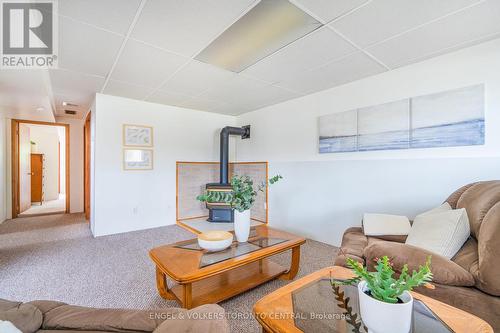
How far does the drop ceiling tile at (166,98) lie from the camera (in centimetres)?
358

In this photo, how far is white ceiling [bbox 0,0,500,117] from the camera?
163cm

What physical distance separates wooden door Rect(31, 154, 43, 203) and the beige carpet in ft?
10.5

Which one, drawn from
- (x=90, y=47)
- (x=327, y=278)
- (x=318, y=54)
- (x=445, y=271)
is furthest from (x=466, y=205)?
(x=90, y=47)

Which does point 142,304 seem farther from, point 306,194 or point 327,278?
point 306,194

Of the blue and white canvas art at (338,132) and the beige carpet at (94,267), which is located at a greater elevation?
the blue and white canvas art at (338,132)

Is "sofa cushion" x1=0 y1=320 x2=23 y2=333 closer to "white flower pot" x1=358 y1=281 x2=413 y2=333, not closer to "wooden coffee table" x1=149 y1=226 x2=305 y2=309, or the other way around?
"wooden coffee table" x1=149 y1=226 x2=305 y2=309

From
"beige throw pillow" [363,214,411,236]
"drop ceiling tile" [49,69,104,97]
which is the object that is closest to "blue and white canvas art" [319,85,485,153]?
"beige throw pillow" [363,214,411,236]

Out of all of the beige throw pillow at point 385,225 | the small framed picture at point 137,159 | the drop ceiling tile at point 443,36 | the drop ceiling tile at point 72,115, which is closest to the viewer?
the drop ceiling tile at point 443,36

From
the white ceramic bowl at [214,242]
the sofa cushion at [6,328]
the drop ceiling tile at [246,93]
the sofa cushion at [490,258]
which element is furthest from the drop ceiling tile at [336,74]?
the sofa cushion at [6,328]

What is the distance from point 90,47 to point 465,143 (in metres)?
3.81

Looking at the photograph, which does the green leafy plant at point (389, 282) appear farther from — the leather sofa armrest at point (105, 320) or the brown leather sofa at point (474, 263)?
the leather sofa armrest at point (105, 320)

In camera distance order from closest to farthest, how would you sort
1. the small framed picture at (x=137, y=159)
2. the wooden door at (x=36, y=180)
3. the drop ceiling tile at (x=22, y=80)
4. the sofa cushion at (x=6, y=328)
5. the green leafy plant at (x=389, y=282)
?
the sofa cushion at (x=6, y=328)
the green leafy plant at (x=389, y=282)
the drop ceiling tile at (x=22, y=80)
the small framed picture at (x=137, y=159)
the wooden door at (x=36, y=180)

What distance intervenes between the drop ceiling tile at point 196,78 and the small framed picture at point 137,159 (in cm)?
130

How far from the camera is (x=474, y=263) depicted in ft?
4.12
